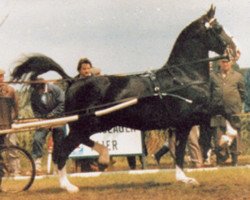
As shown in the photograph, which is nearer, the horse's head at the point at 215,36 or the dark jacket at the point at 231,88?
the horse's head at the point at 215,36

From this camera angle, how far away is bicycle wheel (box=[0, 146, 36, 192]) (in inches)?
Result: 458

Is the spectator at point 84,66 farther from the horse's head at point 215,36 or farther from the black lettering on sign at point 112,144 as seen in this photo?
the black lettering on sign at point 112,144

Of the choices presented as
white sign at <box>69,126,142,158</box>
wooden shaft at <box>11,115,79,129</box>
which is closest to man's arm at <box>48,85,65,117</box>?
wooden shaft at <box>11,115,79,129</box>

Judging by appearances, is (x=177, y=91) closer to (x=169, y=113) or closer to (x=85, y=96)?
(x=169, y=113)

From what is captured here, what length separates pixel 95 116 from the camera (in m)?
11.6

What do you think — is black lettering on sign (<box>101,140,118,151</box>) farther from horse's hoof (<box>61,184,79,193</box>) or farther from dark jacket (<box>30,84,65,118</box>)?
horse's hoof (<box>61,184,79,193</box>)

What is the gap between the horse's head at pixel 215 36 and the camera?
1184 cm

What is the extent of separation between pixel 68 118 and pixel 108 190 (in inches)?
50.5

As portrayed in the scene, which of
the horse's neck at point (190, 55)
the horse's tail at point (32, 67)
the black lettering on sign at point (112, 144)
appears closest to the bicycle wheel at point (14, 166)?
the horse's tail at point (32, 67)

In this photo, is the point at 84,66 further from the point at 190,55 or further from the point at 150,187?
the point at 150,187

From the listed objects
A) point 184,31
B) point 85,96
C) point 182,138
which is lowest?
point 182,138

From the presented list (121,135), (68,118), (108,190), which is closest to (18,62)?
(68,118)

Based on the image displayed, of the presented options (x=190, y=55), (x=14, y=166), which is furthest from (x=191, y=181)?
(x=14, y=166)

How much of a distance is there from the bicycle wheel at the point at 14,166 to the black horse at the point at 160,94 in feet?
1.58
